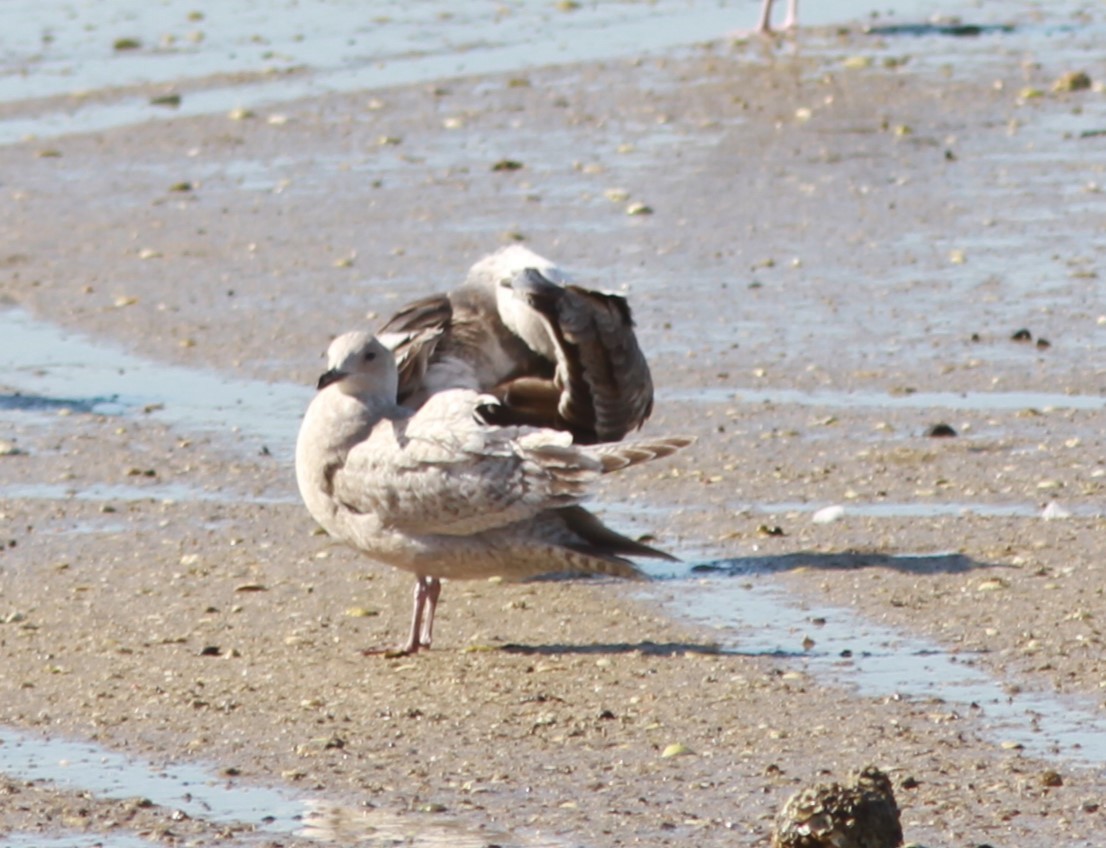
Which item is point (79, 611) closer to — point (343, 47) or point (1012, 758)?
point (1012, 758)

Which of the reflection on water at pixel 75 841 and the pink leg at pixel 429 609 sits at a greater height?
the reflection on water at pixel 75 841

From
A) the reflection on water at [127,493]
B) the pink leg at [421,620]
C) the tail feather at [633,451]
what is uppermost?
the tail feather at [633,451]

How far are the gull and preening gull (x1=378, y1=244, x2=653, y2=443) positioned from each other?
1037 centimetres

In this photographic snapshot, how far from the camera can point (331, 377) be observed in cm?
644

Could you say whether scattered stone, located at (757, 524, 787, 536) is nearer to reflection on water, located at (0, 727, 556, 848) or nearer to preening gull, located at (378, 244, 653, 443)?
preening gull, located at (378, 244, 653, 443)

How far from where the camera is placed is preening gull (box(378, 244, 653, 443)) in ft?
22.7

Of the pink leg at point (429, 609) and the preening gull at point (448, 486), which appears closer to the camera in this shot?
the preening gull at point (448, 486)

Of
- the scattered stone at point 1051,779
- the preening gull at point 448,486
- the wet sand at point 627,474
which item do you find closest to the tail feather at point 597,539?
the preening gull at point 448,486

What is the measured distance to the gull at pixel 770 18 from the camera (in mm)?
17484

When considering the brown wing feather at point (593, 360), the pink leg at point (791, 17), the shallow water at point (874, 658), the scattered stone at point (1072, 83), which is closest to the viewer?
the shallow water at point (874, 658)

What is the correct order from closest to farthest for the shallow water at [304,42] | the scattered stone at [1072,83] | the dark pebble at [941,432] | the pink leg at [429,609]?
the pink leg at [429,609] → the dark pebble at [941,432] → the scattered stone at [1072,83] → the shallow water at [304,42]

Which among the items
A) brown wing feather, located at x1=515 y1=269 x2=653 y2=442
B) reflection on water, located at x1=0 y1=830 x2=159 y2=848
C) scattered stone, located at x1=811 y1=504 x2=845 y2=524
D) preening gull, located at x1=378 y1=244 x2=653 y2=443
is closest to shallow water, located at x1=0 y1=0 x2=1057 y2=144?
preening gull, located at x1=378 y1=244 x2=653 y2=443

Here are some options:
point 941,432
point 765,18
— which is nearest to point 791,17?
point 765,18

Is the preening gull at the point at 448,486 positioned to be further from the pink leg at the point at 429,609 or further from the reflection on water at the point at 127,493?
the reflection on water at the point at 127,493
